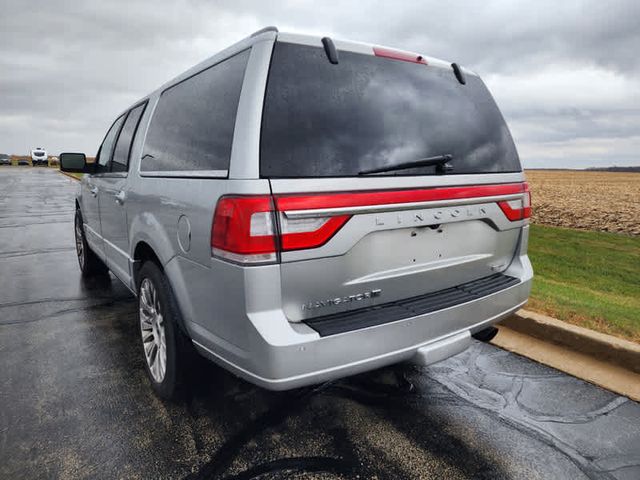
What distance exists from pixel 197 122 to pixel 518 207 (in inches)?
79.4

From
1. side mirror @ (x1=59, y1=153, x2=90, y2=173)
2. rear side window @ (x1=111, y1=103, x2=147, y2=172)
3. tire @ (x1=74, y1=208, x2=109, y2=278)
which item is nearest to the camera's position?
rear side window @ (x1=111, y1=103, x2=147, y2=172)

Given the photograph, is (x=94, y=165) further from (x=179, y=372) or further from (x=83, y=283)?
(x=179, y=372)

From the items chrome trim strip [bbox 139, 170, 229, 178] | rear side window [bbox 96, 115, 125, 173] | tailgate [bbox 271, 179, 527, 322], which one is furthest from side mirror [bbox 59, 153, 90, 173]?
tailgate [bbox 271, 179, 527, 322]

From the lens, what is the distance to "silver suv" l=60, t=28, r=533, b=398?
81.3 inches

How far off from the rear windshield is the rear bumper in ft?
2.36

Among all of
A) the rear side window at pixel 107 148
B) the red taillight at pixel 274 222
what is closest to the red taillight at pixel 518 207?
the red taillight at pixel 274 222

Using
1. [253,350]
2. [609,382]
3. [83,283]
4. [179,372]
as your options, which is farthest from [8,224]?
[609,382]

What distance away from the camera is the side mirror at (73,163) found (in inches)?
193

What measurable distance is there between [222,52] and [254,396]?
2.10m

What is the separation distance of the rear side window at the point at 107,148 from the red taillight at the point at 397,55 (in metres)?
2.90

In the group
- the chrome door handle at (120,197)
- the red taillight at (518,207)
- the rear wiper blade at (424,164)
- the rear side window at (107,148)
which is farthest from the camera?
the rear side window at (107,148)

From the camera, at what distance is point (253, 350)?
2.08 meters

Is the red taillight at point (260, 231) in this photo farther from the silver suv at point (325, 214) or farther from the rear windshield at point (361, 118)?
the rear windshield at point (361, 118)

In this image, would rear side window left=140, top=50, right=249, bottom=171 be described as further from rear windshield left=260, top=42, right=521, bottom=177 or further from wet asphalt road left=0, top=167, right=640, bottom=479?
wet asphalt road left=0, top=167, right=640, bottom=479
